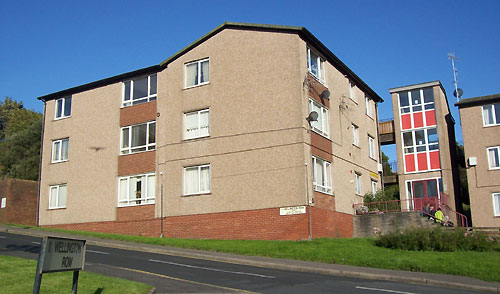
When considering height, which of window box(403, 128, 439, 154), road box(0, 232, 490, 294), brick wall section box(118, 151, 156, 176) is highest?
window box(403, 128, 439, 154)

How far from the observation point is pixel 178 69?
92.4ft

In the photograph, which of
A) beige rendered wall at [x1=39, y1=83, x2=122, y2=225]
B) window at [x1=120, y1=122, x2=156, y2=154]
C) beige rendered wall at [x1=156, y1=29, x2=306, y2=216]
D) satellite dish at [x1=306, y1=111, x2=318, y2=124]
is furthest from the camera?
beige rendered wall at [x1=39, y1=83, x2=122, y2=225]

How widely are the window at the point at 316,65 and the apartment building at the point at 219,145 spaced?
0.06 metres

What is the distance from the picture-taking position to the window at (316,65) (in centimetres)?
2638

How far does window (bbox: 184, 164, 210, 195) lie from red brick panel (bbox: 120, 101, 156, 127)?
4021 mm

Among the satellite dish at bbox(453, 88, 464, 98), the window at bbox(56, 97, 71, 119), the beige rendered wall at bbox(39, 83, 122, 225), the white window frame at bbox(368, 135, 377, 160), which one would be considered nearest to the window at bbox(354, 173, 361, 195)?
the white window frame at bbox(368, 135, 377, 160)

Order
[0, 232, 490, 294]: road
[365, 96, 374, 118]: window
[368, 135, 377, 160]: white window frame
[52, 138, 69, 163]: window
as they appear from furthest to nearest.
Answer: [365, 96, 374, 118]: window < [368, 135, 377, 160]: white window frame < [52, 138, 69, 163]: window < [0, 232, 490, 294]: road

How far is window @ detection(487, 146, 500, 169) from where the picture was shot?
3161 cm

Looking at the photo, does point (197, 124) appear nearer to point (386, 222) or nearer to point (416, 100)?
point (386, 222)

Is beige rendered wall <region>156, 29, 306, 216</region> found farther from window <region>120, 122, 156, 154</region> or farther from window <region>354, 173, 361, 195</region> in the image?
window <region>354, 173, 361, 195</region>

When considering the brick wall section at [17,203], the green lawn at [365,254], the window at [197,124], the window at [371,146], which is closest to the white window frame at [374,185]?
the window at [371,146]

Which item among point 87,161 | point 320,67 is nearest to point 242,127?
point 320,67

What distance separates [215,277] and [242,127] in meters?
12.2

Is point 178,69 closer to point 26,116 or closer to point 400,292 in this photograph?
point 400,292
